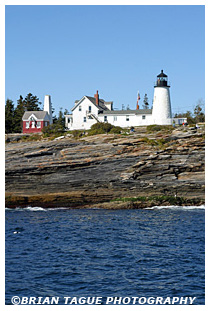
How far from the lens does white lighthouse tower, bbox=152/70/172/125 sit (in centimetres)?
7469

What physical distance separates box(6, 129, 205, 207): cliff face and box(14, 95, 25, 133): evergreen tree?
116 ft

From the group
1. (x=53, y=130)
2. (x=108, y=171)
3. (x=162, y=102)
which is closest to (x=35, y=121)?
(x=53, y=130)

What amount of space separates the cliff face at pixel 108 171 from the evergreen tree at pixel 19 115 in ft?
116

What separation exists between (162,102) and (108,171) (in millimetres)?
23716

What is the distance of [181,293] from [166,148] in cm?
3625

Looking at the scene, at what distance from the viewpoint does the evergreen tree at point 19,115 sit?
95.3 m

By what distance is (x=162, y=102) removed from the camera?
246 ft

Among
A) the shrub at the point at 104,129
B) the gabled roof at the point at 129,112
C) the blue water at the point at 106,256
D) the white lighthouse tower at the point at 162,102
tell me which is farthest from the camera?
the gabled roof at the point at 129,112

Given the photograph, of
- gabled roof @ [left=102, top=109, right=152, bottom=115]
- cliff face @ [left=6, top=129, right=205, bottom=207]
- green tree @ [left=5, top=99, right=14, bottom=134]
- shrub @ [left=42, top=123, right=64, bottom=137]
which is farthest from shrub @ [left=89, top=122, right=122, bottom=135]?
green tree @ [left=5, top=99, right=14, bottom=134]

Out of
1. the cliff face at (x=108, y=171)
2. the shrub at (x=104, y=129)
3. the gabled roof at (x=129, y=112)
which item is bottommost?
the cliff face at (x=108, y=171)

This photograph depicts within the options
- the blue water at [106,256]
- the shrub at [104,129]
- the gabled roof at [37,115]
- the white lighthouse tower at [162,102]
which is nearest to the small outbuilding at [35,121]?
the gabled roof at [37,115]

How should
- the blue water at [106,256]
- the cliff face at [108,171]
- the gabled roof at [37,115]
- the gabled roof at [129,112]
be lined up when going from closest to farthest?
the blue water at [106,256], the cliff face at [108,171], the gabled roof at [129,112], the gabled roof at [37,115]

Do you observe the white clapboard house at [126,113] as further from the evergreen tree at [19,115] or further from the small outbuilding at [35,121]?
the evergreen tree at [19,115]

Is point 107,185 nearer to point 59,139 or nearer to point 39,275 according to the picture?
point 59,139
